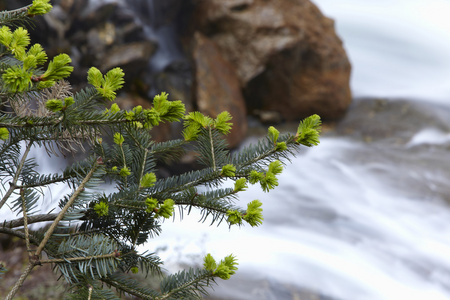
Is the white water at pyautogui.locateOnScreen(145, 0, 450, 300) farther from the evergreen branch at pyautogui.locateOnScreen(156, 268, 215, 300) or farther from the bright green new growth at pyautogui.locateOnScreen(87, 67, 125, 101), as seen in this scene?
the bright green new growth at pyautogui.locateOnScreen(87, 67, 125, 101)

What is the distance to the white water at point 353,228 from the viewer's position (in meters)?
3.27

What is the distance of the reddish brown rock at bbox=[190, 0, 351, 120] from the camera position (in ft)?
18.9

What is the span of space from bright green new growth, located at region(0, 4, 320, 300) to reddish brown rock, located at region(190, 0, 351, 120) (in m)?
4.73

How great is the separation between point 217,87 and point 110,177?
4154 millimetres

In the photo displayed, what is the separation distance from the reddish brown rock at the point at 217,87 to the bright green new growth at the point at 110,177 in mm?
3791

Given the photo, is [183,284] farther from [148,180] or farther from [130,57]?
[130,57]

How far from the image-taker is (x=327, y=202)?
179 inches

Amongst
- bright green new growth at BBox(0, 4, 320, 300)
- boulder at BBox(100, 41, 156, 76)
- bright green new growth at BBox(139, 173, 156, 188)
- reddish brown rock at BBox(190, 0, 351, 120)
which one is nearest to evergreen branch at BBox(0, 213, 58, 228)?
bright green new growth at BBox(0, 4, 320, 300)

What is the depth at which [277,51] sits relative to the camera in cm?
576

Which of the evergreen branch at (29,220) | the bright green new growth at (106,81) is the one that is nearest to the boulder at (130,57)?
the evergreen branch at (29,220)

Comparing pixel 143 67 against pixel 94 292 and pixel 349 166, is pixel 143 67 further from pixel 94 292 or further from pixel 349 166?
pixel 94 292

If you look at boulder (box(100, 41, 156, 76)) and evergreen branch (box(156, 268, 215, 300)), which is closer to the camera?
evergreen branch (box(156, 268, 215, 300))

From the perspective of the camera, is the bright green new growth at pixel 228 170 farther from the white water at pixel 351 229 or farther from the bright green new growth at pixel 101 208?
the white water at pixel 351 229

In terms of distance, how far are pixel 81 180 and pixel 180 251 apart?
2.31 m
